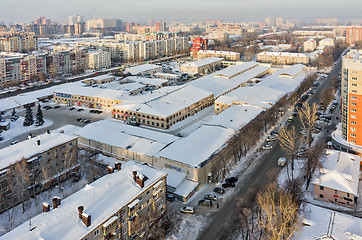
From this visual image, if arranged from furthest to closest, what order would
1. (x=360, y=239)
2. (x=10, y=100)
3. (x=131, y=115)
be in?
(x=10, y=100)
(x=131, y=115)
(x=360, y=239)

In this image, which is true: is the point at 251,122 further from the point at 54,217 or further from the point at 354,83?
the point at 54,217

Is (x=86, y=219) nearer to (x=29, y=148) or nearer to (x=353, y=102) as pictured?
(x=29, y=148)

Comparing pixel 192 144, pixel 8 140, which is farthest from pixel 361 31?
pixel 8 140

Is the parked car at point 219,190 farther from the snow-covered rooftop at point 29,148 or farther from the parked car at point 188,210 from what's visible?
the snow-covered rooftop at point 29,148

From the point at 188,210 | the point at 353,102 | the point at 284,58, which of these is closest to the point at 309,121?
the point at 353,102

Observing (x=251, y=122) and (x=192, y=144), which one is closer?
(x=192, y=144)
